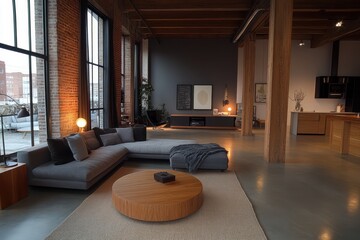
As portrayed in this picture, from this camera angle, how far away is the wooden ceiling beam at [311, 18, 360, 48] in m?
8.44

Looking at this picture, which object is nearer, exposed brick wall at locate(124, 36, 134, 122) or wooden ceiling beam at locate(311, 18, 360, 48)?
wooden ceiling beam at locate(311, 18, 360, 48)

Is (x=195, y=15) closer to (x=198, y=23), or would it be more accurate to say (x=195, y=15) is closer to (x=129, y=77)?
(x=198, y=23)

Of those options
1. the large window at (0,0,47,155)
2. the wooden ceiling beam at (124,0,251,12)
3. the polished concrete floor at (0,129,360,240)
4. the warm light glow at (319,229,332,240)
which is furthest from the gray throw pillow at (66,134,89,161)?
the wooden ceiling beam at (124,0,251,12)

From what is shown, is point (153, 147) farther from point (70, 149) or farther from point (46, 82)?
point (46, 82)

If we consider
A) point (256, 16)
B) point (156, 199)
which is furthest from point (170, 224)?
point (256, 16)

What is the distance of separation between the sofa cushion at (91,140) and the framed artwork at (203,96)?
7136 mm

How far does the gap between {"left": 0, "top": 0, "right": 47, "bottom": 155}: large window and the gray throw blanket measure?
275 centimetres

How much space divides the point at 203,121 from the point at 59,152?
26.4 feet

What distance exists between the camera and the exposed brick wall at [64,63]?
191 inches

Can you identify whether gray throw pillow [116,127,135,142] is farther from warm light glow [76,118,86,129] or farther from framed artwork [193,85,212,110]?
framed artwork [193,85,212,110]

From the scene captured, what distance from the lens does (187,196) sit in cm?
298

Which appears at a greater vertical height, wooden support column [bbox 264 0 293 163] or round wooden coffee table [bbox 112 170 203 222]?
wooden support column [bbox 264 0 293 163]

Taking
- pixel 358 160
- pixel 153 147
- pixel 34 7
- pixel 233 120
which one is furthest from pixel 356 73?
pixel 34 7

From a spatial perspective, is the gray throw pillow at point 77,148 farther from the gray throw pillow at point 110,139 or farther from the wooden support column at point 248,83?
the wooden support column at point 248,83
